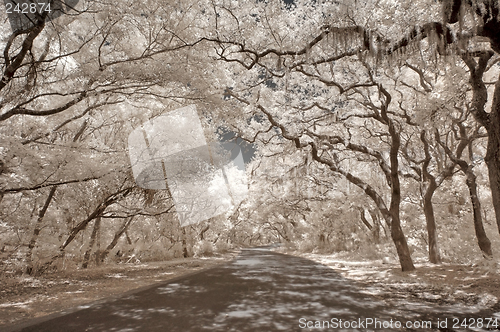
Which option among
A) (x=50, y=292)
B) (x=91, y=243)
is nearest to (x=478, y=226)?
(x=50, y=292)

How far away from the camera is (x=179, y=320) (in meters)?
5.23

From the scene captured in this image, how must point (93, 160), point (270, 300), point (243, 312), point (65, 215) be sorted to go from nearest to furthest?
point (243, 312) → point (270, 300) → point (93, 160) → point (65, 215)

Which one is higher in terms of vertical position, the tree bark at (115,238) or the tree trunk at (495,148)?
the tree trunk at (495,148)

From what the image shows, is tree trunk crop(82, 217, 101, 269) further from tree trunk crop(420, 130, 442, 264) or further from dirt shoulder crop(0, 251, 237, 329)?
tree trunk crop(420, 130, 442, 264)

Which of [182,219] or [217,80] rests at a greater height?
[217,80]

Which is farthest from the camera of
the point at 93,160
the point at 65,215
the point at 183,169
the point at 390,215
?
the point at 183,169

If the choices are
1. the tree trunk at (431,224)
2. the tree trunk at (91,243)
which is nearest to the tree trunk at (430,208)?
the tree trunk at (431,224)

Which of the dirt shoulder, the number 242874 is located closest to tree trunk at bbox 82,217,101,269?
the dirt shoulder

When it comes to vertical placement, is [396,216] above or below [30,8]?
below

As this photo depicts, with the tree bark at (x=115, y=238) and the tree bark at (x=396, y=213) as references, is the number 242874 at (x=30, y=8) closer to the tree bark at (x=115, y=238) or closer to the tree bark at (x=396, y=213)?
the tree bark at (x=396, y=213)

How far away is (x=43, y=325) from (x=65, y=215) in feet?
28.4

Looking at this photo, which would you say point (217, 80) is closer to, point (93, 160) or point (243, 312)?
point (93, 160)

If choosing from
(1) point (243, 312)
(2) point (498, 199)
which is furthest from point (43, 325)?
(2) point (498, 199)

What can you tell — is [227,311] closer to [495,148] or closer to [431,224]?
[495,148]
